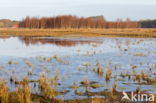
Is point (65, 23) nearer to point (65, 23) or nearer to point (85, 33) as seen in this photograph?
point (65, 23)

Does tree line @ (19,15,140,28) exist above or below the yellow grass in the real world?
above

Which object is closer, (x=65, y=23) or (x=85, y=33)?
(x=85, y=33)

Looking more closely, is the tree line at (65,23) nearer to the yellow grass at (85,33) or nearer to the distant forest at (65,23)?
the distant forest at (65,23)

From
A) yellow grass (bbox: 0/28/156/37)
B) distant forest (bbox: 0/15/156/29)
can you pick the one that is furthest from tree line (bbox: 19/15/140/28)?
yellow grass (bbox: 0/28/156/37)

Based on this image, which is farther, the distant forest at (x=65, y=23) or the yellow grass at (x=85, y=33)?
the distant forest at (x=65, y=23)

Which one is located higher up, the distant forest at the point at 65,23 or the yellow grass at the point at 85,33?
the distant forest at the point at 65,23

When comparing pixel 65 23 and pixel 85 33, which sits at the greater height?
pixel 65 23

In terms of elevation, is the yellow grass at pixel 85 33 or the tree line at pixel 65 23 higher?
the tree line at pixel 65 23

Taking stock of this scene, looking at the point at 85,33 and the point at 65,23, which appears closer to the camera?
the point at 85,33

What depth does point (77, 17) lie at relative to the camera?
92.7m

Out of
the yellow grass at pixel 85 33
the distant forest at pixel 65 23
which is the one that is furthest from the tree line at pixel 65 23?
the yellow grass at pixel 85 33

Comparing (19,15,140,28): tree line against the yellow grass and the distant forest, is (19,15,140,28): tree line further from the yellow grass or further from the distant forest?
the yellow grass

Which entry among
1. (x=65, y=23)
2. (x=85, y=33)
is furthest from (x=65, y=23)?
(x=85, y=33)

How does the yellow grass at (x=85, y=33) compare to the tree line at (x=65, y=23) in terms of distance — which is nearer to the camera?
the yellow grass at (x=85, y=33)
